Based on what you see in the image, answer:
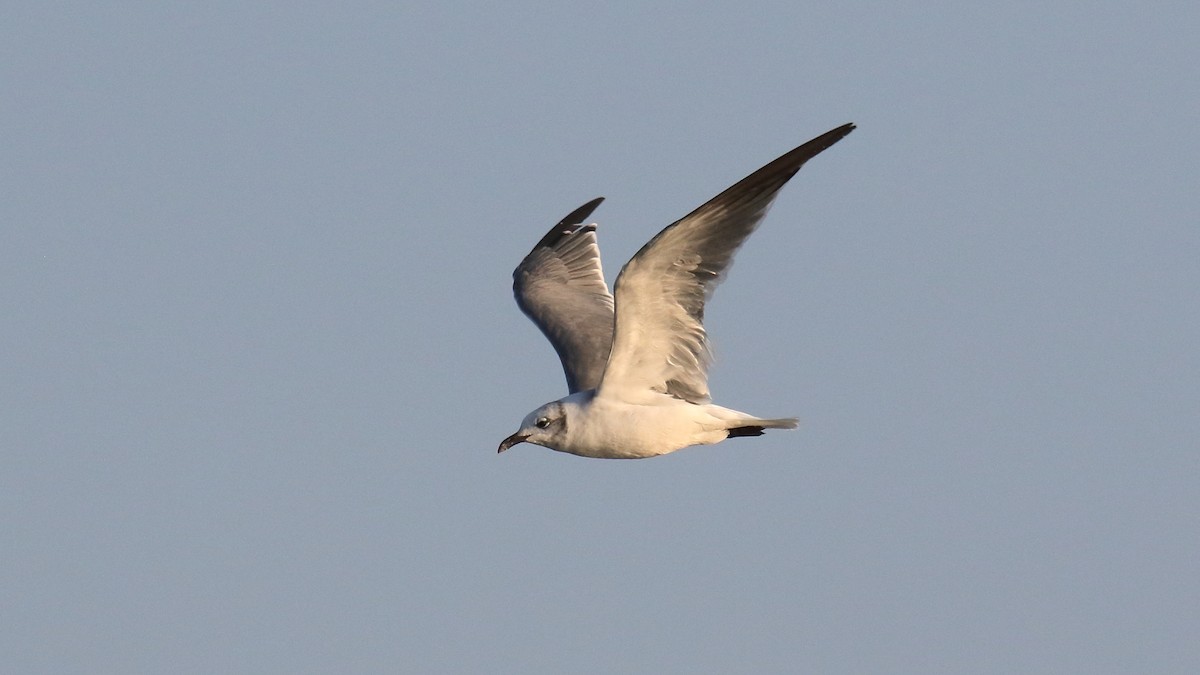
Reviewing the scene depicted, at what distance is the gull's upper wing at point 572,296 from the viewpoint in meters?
18.6

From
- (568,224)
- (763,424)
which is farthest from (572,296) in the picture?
(763,424)

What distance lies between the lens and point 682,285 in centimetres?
1511

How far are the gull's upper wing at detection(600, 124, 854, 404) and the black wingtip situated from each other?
18.5 feet

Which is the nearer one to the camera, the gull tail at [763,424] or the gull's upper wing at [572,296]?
the gull tail at [763,424]

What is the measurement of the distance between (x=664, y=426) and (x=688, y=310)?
1191mm

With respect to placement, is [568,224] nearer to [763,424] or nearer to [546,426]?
[546,426]

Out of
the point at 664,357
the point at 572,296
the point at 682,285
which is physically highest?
the point at 572,296

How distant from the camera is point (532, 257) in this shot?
21375 mm

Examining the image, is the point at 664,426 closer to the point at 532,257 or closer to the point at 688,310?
the point at 688,310

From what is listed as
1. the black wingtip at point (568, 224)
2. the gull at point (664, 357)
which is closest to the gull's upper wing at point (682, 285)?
the gull at point (664, 357)

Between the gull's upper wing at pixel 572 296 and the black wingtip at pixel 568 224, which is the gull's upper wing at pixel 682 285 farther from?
the black wingtip at pixel 568 224

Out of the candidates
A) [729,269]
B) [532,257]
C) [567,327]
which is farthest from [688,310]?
[532,257]

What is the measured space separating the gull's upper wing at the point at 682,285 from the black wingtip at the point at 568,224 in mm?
5637

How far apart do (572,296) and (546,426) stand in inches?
170
